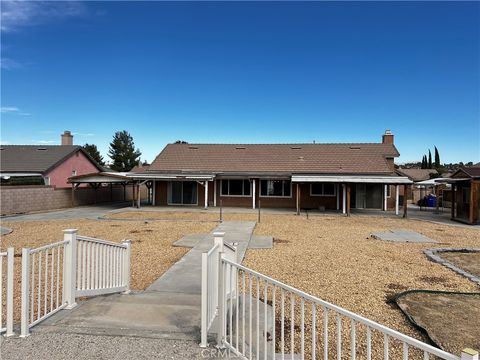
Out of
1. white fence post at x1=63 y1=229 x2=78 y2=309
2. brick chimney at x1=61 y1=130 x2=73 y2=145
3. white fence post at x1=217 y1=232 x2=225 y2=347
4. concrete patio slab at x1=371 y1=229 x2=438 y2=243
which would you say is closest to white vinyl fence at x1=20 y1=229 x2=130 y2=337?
white fence post at x1=63 y1=229 x2=78 y2=309

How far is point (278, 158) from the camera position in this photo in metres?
26.6

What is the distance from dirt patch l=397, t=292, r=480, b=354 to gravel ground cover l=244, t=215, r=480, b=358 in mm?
231

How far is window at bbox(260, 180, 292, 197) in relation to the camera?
2417 centimetres

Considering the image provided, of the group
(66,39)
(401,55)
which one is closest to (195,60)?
(66,39)

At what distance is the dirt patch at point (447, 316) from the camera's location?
4.12 metres

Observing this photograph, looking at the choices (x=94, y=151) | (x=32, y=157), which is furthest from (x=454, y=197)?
(x=94, y=151)

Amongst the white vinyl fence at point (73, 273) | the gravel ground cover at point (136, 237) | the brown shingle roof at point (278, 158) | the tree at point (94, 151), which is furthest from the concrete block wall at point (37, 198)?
the tree at point (94, 151)

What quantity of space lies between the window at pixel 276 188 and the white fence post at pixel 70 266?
20.2 meters

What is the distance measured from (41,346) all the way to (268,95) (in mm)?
26758

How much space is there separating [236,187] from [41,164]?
1647cm

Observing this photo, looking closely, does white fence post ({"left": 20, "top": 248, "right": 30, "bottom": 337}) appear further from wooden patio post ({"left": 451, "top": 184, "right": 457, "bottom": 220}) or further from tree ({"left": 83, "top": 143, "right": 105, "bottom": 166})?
tree ({"left": 83, "top": 143, "right": 105, "bottom": 166})

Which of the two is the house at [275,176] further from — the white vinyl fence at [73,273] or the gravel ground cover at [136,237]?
the white vinyl fence at [73,273]

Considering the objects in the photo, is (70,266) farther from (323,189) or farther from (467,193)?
(323,189)

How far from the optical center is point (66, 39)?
16219 millimetres
